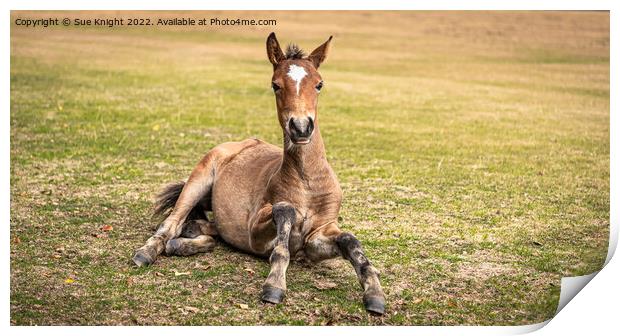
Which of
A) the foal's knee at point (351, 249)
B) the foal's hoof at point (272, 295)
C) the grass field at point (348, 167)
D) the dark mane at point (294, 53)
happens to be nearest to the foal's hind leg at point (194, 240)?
the grass field at point (348, 167)

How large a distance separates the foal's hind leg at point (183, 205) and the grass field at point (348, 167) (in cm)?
21

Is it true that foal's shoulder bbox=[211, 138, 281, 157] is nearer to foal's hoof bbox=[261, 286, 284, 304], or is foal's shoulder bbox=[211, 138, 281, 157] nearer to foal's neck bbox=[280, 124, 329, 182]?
foal's neck bbox=[280, 124, 329, 182]

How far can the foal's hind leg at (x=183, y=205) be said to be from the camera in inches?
262

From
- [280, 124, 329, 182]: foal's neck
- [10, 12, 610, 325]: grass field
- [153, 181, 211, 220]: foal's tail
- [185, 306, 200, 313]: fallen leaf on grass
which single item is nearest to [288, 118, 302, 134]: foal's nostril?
[280, 124, 329, 182]: foal's neck

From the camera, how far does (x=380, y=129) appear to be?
1459 centimetres

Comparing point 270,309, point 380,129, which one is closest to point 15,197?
point 270,309

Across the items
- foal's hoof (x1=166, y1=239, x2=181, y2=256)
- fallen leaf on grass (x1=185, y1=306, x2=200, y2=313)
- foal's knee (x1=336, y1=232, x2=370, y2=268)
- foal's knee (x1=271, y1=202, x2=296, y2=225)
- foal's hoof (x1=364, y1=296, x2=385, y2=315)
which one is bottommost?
fallen leaf on grass (x1=185, y1=306, x2=200, y2=313)

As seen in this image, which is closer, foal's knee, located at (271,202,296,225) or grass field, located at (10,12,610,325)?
grass field, located at (10,12,610,325)

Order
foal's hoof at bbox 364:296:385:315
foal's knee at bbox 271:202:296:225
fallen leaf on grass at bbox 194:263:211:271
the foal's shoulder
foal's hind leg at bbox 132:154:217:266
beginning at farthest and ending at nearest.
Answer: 1. the foal's shoulder
2. foal's hind leg at bbox 132:154:217:266
3. fallen leaf on grass at bbox 194:263:211:271
4. foal's knee at bbox 271:202:296:225
5. foal's hoof at bbox 364:296:385:315

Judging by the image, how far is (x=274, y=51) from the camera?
607 cm

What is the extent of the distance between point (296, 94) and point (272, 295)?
1.52 meters

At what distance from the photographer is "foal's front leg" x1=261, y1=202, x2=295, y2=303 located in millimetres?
5523

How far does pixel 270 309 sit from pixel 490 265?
91.0 inches

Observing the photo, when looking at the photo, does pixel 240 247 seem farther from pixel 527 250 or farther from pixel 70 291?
pixel 527 250
